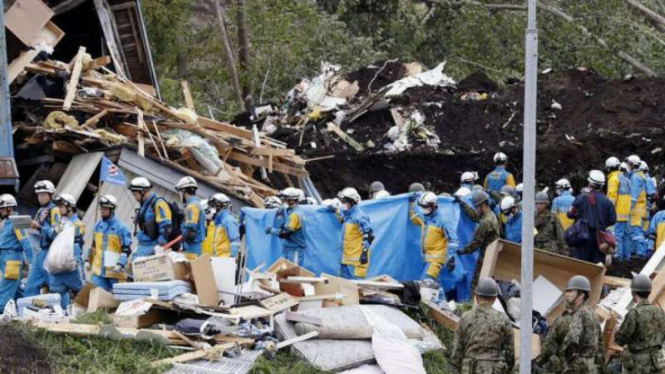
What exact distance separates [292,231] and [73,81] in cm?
654

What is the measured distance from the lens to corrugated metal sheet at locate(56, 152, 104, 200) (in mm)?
21766

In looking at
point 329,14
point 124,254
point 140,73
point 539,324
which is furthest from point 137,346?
point 329,14

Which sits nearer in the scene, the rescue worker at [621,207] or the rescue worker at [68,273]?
the rescue worker at [68,273]

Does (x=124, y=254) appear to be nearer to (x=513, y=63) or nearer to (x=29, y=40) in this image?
(x=29, y=40)

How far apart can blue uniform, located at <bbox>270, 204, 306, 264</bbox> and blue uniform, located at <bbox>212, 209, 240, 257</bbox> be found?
1.77 ft

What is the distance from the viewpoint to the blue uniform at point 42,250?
17.3m

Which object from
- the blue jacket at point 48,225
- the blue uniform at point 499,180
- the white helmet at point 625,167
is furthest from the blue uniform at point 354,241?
the white helmet at point 625,167

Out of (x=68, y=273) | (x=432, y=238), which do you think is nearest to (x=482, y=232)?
(x=432, y=238)

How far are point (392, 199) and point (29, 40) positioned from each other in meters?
7.85

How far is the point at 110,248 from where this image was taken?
684 inches

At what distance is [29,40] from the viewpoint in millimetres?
23562

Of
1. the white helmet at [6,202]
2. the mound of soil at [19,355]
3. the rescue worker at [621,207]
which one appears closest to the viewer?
the mound of soil at [19,355]

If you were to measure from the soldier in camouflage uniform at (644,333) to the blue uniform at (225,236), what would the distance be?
6.29 meters

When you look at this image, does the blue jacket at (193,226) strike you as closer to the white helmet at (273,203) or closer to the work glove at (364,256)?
the white helmet at (273,203)
